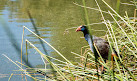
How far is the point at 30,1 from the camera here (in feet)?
36.7

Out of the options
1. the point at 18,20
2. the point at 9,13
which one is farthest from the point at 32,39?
the point at 9,13

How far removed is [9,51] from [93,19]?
3.67m

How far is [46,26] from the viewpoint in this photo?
6.92 meters

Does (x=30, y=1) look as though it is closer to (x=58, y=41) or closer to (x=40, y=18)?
(x=40, y=18)

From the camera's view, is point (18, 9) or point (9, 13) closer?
point (9, 13)

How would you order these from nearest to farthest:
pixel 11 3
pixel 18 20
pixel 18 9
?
pixel 18 20
pixel 18 9
pixel 11 3

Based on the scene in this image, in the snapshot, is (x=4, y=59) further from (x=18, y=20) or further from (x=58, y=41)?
(x=18, y=20)

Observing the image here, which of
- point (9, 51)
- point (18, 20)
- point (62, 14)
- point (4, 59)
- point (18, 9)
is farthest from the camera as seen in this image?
point (18, 9)

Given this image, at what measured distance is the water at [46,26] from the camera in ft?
14.8

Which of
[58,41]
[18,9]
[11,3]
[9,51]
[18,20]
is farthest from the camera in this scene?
[11,3]

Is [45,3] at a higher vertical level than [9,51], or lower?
higher

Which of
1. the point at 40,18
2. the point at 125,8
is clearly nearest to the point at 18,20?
the point at 40,18

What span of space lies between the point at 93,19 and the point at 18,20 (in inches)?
97.9

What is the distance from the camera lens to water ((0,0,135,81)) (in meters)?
4.50
